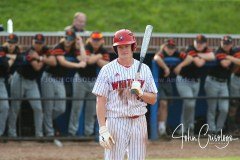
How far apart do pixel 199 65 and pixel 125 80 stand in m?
5.09

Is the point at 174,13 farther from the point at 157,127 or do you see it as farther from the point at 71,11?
the point at 157,127

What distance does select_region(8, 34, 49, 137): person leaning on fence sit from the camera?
12.4 metres

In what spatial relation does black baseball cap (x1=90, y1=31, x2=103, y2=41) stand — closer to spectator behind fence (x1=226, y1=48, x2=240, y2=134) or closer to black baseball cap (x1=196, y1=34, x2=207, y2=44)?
black baseball cap (x1=196, y1=34, x2=207, y2=44)

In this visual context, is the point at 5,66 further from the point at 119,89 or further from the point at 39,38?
the point at 119,89

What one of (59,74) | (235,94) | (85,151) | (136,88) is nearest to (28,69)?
(59,74)

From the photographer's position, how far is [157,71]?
508 inches

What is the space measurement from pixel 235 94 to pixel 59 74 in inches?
120

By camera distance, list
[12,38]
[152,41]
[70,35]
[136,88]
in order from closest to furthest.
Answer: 1. [136,88]
2. [12,38]
3. [70,35]
4. [152,41]

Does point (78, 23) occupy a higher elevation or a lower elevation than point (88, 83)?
higher

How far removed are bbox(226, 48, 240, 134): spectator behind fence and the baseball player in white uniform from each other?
203 inches

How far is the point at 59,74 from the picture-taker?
12578 millimetres

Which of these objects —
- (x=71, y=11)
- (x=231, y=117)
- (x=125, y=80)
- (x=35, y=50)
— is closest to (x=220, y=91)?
(x=231, y=117)

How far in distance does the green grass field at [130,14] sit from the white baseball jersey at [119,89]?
24.5ft

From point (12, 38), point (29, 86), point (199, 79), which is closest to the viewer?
point (12, 38)
